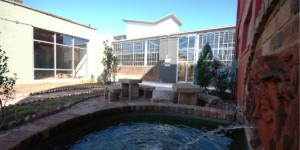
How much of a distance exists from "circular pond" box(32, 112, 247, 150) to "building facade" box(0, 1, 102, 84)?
693 cm

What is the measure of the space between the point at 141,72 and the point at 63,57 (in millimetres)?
7243

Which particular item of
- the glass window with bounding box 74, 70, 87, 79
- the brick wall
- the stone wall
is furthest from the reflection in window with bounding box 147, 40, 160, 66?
the stone wall

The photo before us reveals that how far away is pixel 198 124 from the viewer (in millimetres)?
3064

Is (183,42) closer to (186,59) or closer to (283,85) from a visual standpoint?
(186,59)

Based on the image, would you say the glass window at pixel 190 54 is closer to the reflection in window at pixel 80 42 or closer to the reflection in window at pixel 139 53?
the reflection in window at pixel 139 53

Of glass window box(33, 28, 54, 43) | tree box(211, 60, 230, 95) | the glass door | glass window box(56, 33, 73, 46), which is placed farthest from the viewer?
the glass door

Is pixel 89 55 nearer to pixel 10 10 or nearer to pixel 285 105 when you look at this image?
pixel 10 10

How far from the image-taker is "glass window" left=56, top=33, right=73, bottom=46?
8722 mm

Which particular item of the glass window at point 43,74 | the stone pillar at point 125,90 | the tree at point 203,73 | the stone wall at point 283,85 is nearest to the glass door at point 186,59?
the tree at point 203,73

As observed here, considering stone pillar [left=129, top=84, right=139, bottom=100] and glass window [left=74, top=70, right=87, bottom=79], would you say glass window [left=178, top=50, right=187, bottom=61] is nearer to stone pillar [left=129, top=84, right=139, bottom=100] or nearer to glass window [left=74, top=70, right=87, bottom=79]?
glass window [left=74, top=70, right=87, bottom=79]

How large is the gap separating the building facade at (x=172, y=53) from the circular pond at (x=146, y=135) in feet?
23.5

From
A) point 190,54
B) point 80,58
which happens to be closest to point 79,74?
point 80,58

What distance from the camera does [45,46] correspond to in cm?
833

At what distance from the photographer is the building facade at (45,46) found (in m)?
6.66
